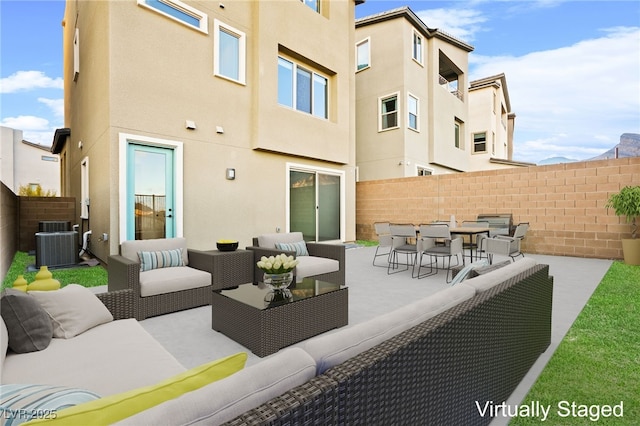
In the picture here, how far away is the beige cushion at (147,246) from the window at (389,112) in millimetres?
9481

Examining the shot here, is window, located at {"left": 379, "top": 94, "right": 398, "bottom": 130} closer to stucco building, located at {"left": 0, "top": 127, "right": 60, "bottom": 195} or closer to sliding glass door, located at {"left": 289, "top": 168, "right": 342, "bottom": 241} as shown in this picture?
sliding glass door, located at {"left": 289, "top": 168, "right": 342, "bottom": 241}

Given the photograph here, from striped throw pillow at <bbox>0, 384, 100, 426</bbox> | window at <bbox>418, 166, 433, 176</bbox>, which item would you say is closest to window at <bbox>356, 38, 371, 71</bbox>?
window at <bbox>418, 166, 433, 176</bbox>

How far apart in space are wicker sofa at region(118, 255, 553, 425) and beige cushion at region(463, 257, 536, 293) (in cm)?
1

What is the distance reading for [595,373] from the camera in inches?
87.6

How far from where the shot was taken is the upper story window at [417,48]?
40.4ft

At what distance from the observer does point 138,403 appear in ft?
2.45

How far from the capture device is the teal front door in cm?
571

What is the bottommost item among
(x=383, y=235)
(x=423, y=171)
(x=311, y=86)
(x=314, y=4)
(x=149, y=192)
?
(x=383, y=235)

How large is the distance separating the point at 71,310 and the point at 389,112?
11.7 m

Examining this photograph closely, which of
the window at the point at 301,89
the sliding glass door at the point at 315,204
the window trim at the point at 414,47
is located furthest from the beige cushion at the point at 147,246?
the window trim at the point at 414,47

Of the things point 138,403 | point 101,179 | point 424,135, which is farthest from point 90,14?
point 424,135

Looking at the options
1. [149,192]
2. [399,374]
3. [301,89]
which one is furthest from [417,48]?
[399,374]

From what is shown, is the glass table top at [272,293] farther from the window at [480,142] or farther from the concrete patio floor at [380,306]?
the window at [480,142]

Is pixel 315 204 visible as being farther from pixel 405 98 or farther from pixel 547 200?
pixel 547 200
